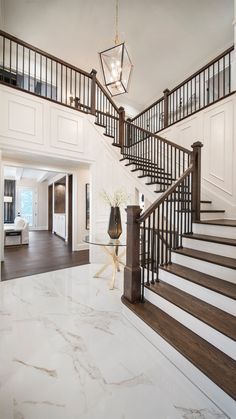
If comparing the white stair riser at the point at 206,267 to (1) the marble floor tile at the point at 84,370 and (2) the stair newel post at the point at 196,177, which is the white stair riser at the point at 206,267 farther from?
(1) the marble floor tile at the point at 84,370

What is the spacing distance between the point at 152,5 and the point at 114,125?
95.6 inches

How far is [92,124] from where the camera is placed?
4309 mm

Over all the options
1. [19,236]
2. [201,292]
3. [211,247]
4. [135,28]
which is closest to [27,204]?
[19,236]

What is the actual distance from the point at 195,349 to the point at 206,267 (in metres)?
0.84

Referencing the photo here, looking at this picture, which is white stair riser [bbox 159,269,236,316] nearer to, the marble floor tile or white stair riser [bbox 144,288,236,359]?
white stair riser [bbox 144,288,236,359]

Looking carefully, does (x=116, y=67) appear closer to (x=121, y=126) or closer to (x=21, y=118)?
(x=21, y=118)

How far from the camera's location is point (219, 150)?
3.65 m

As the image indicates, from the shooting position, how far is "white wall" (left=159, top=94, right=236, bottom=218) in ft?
11.3

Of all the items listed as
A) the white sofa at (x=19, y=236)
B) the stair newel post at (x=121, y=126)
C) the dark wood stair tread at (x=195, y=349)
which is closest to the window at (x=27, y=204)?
the white sofa at (x=19, y=236)

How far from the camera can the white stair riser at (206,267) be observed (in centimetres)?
188

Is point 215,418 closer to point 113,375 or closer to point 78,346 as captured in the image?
point 113,375

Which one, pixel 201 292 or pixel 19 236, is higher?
pixel 201 292

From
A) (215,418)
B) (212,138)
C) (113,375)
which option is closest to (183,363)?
(215,418)

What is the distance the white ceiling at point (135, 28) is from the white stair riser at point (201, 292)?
5.28m
